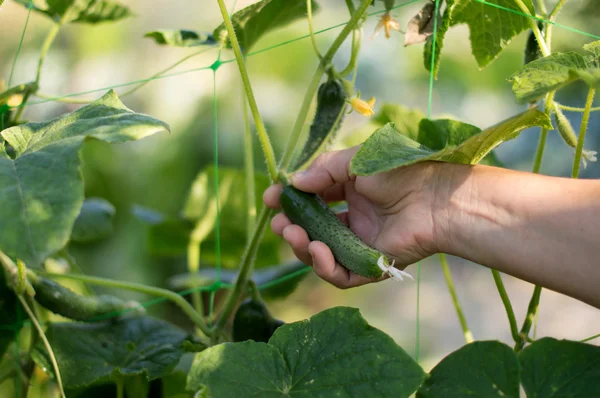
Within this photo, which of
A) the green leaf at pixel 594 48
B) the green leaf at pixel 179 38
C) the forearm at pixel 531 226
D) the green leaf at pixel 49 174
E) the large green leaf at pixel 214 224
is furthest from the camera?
the large green leaf at pixel 214 224

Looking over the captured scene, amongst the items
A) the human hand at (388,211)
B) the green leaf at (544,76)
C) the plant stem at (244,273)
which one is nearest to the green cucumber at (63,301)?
the plant stem at (244,273)

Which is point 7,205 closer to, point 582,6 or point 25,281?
point 25,281

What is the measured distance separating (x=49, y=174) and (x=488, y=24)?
1.98ft

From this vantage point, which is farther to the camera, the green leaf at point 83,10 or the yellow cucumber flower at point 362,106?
the green leaf at point 83,10

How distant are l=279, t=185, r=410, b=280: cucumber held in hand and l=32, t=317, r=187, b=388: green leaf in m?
0.26

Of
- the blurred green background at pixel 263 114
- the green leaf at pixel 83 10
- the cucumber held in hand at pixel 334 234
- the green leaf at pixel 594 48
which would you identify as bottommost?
the blurred green background at pixel 263 114

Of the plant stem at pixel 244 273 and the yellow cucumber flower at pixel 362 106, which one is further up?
the yellow cucumber flower at pixel 362 106

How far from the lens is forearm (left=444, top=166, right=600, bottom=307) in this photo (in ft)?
1.99

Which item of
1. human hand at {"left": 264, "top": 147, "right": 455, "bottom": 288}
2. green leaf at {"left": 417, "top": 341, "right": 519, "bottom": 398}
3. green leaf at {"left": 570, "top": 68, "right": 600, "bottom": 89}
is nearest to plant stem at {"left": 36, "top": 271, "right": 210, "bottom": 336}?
human hand at {"left": 264, "top": 147, "right": 455, "bottom": 288}

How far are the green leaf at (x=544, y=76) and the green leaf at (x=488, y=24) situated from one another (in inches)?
7.5

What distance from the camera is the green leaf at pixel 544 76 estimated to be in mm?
566

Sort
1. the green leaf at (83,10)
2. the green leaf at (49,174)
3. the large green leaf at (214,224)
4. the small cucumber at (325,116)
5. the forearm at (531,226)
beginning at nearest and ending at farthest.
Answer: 1. the green leaf at (49,174)
2. the forearm at (531,226)
3. the small cucumber at (325,116)
4. the green leaf at (83,10)
5. the large green leaf at (214,224)

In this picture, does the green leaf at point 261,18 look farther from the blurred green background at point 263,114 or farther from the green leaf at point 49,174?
the blurred green background at point 263,114

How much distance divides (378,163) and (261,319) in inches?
12.6
